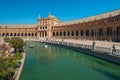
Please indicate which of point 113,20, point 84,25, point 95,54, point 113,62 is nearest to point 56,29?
point 84,25

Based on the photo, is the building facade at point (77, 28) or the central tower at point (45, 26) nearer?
the building facade at point (77, 28)

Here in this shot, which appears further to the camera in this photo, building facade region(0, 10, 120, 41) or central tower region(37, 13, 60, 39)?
central tower region(37, 13, 60, 39)

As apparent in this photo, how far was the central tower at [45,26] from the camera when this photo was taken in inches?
4037

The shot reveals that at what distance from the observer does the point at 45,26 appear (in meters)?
105

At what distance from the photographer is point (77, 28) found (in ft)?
263

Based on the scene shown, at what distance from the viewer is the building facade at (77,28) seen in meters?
56.8

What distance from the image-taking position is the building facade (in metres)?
56.8

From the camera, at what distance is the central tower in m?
103

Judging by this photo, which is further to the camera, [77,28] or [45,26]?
[45,26]

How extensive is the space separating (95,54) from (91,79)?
13.1m

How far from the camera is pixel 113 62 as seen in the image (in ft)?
73.9

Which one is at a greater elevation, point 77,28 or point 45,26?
point 45,26

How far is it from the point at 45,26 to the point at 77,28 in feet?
102

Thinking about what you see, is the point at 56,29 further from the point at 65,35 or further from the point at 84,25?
the point at 84,25
